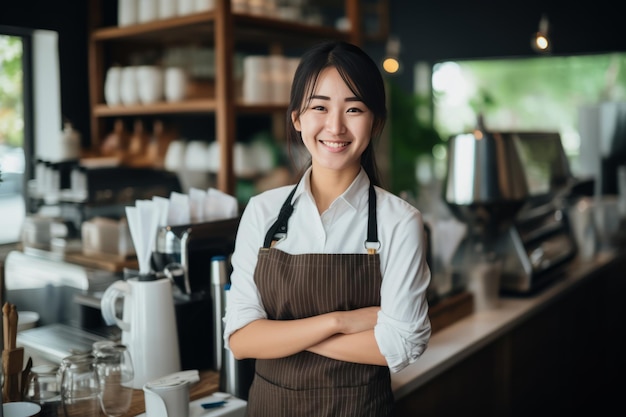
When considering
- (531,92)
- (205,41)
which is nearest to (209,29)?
(205,41)

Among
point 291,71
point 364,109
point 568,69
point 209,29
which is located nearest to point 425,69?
point 568,69

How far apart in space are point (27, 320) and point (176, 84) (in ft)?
5.84

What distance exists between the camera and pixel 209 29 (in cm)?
356

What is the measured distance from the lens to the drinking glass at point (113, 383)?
1594 mm

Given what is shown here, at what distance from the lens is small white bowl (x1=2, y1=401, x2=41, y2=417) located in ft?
A: 4.92

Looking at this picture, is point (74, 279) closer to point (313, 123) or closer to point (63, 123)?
point (63, 123)

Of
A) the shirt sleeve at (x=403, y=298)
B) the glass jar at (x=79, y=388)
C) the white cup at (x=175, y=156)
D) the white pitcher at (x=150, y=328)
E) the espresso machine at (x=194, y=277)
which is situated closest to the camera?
the shirt sleeve at (x=403, y=298)

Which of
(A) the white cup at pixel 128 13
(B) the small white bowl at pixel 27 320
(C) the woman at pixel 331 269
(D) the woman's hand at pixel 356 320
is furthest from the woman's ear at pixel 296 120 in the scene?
(A) the white cup at pixel 128 13

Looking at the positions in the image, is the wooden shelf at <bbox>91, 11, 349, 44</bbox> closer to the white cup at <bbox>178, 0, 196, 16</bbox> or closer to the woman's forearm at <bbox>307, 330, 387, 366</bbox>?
the white cup at <bbox>178, 0, 196, 16</bbox>

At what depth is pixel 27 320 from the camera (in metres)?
2.07

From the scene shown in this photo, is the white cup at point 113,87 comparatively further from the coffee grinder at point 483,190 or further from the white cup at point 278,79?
the coffee grinder at point 483,190

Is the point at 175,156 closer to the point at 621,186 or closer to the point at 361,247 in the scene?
the point at 361,247

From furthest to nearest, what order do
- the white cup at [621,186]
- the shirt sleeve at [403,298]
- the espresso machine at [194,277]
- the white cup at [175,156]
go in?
the white cup at [621,186] < the white cup at [175,156] < the espresso machine at [194,277] < the shirt sleeve at [403,298]

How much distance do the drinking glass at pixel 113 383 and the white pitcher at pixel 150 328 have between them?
148 millimetres
